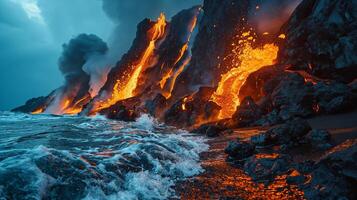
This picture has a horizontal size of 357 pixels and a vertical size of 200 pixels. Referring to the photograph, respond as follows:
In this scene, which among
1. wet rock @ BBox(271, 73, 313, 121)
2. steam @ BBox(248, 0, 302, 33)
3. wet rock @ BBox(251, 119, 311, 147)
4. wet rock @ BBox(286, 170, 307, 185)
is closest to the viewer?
wet rock @ BBox(286, 170, 307, 185)

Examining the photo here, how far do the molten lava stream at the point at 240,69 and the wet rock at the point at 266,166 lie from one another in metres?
19.5

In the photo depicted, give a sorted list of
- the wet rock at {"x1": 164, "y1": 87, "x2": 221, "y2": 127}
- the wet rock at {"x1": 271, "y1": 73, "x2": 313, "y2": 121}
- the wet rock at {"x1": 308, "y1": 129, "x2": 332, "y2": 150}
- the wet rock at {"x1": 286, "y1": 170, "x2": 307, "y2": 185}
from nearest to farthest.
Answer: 1. the wet rock at {"x1": 286, "y1": 170, "x2": 307, "y2": 185}
2. the wet rock at {"x1": 308, "y1": 129, "x2": 332, "y2": 150}
3. the wet rock at {"x1": 271, "y1": 73, "x2": 313, "y2": 121}
4. the wet rock at {"x1": 164, "y1": 87, "x2": 221, "y2": 127}

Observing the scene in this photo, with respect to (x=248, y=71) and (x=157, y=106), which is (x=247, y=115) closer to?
(x=248, y=71)

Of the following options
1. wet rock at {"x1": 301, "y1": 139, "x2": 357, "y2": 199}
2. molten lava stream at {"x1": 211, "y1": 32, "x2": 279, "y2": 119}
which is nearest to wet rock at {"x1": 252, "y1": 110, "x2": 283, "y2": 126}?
molten lava stream at {"x1": 211, "y1": 32, "x2": 279, "y2": 119}

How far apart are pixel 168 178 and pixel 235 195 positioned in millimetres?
2046

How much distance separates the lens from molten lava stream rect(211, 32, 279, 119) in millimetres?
29842

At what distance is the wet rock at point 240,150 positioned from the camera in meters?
9.62

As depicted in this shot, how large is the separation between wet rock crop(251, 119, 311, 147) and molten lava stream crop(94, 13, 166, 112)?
161 ft

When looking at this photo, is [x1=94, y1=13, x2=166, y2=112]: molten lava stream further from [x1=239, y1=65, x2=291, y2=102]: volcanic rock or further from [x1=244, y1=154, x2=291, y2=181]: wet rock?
[x1=244, y1=154, x2=291, y2=181]: wet rock

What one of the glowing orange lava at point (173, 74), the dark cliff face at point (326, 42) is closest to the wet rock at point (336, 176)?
the dark cliff face at point (326, 42)

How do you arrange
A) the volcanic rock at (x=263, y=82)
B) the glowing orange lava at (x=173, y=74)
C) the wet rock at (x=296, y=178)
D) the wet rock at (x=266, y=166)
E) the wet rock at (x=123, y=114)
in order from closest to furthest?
the wet rock at (x=296, y=178) < the wet rock at (x=266, y=166) < the volcanic rock at (x=263, y=82) < the wet rock at (x=123, y=114) < the glowing orange lava at (x=173, y=74)

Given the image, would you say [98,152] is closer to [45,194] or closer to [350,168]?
[45,194]

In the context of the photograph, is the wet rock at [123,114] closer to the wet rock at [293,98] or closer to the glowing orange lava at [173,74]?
the glowing orange lava at [173,74]

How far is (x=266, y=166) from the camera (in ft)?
25.0
